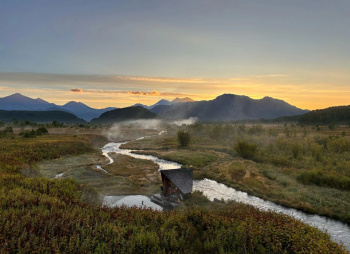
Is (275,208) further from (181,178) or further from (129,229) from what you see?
(129,229)

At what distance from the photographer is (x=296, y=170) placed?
4309cm

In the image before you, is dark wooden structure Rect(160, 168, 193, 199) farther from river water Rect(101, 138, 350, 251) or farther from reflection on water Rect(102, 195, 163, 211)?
river water Rect(101, 138, 350, 251)

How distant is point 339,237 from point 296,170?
23.8m

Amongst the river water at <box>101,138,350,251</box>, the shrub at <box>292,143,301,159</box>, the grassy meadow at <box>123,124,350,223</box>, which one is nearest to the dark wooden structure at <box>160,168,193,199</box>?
the river water at <box>101,138,350,251</box>

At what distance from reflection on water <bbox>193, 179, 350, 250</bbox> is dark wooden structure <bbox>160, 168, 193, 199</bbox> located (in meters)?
4.67

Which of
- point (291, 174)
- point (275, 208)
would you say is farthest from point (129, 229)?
point (291, 174)

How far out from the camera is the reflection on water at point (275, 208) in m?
21.8

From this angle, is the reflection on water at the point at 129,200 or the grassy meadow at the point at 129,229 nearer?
the grassy meadow at the point at 129,229

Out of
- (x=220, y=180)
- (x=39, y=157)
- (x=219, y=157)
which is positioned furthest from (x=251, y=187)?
(x=39, y=157)

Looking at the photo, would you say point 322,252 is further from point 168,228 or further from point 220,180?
point 220,180

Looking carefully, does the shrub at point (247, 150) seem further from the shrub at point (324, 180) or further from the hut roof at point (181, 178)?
the hut roof at point (181, 178)

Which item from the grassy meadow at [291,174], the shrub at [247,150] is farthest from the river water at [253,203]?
the shrub at [247,150]

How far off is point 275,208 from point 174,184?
13.4m

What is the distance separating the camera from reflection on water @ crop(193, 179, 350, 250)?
858 inches
